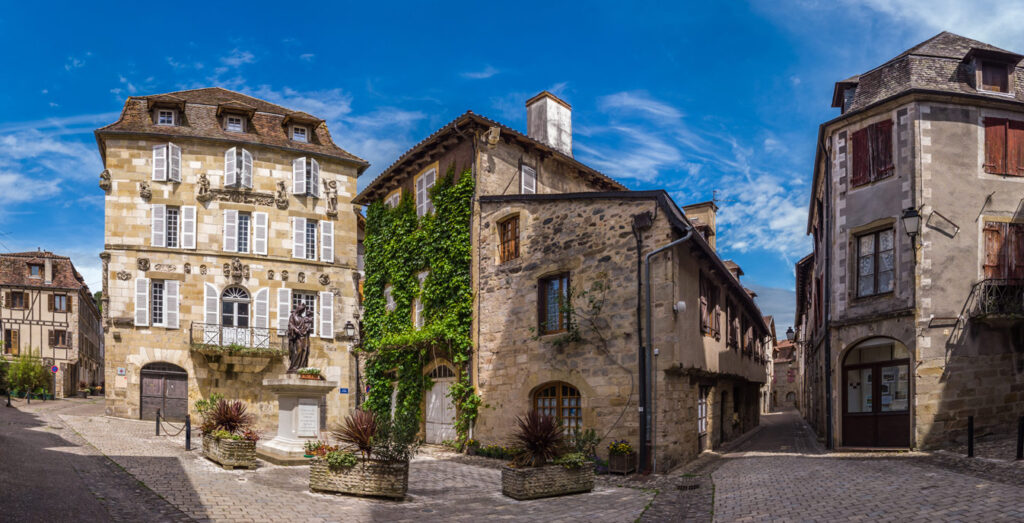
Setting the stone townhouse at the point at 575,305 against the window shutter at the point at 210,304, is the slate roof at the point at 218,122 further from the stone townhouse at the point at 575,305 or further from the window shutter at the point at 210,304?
the stone townhouse at the point at 575,305

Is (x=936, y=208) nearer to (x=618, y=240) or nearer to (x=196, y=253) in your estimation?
(x=618, y=240)

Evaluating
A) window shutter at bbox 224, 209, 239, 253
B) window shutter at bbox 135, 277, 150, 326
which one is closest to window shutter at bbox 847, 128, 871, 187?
window shutter at bbox 224, 209, 239, 253

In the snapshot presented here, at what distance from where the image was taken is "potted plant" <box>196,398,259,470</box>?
14.2 m

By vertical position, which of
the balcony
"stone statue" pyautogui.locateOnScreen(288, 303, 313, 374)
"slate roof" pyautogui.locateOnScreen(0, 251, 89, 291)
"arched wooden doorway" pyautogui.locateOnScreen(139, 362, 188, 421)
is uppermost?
"slate roof" pyautogui.locateOnScreen(0, 251, 89, 291)

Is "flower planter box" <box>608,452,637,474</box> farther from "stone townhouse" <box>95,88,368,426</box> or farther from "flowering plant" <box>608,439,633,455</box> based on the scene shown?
"stone townhouse" <box>95,88,368,426</box>

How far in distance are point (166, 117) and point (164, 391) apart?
10234mm

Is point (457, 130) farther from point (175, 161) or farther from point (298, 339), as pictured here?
point (175, 161)

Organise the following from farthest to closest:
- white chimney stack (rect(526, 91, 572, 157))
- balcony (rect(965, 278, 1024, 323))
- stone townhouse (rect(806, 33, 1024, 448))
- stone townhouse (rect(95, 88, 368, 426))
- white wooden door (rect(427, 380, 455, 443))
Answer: stone townhouse (rect(95, 88, 368, 426))
white chimney stack (rect(526, 91, 572, 157))
white wooden door (rect(427, 380, 455, 443))
stone townhouse (rect(806, 33, 1024, 448))
balcony (rect(965, 278, 1024, 323))

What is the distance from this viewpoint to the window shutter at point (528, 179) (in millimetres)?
21469

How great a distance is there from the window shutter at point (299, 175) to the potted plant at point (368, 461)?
1913 cm

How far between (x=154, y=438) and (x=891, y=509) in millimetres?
17252

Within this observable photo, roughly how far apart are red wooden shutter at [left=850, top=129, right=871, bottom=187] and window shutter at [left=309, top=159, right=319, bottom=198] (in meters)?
19.9

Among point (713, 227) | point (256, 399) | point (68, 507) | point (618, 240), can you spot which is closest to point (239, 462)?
point (68, 507)

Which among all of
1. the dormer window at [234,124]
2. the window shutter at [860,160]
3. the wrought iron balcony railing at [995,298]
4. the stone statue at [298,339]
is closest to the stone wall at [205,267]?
the dormer window at [234,124]
